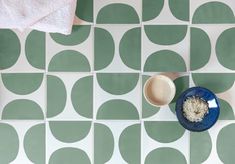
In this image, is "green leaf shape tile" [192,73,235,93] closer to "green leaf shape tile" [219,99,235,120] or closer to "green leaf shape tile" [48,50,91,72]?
"green leaf shape tile" [219,99,235,120]

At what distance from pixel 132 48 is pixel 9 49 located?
43cm

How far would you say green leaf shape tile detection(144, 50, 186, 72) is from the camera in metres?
1.28

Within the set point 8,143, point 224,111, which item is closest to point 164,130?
point 224,111

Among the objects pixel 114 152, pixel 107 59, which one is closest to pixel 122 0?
pixel 107 59

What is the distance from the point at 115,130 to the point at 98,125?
6cm

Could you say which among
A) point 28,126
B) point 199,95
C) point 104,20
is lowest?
point 28,126

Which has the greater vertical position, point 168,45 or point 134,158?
point 168,45

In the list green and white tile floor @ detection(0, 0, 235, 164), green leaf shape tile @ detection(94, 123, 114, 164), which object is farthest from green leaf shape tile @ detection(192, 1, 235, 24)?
green leaf shape tile @ detection(94, 123, 114, 164)

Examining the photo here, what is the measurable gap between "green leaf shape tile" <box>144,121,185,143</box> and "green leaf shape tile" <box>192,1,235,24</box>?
36 cm

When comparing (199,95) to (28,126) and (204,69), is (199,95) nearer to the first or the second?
(204,69)

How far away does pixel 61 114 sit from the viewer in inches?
51.3

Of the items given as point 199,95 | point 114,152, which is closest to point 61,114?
point 114,152

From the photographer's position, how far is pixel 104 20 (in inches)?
50.5

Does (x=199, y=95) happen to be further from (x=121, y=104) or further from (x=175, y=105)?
(x=121, y=104)
